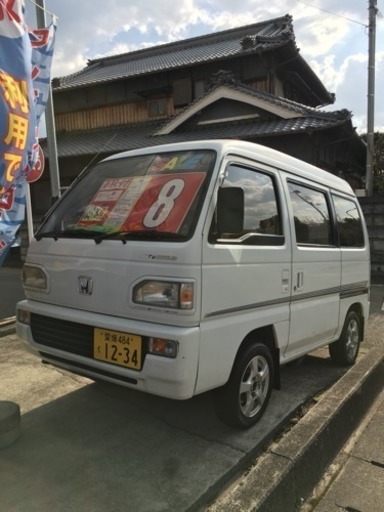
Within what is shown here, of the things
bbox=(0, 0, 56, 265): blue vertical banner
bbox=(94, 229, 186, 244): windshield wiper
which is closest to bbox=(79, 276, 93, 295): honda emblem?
bbox=(94, 229, 186, 244): windshield wiper

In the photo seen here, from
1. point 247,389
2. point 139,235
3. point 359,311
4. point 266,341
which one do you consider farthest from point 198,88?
point 247,389

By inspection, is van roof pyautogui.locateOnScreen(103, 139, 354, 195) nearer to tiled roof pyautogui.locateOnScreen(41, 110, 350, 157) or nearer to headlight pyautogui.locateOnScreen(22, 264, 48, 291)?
headlight pyautogui.locateOnScreen(22, 264, 48, 291)

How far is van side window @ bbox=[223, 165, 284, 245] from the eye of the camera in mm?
2924

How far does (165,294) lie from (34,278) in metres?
1.20

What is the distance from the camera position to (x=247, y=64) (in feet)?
51.6

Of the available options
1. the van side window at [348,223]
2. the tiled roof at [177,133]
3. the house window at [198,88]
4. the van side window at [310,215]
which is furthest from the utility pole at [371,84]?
the van side window at [310,215]

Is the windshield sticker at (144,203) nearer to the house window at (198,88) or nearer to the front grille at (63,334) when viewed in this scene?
the front grille at (63,334)

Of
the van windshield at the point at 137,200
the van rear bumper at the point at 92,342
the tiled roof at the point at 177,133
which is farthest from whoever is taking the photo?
the tiled roof at the point at 177,133

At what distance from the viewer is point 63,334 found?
2.89m

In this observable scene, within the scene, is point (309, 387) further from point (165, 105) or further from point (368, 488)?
point (165, 105)

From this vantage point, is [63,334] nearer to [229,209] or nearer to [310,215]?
[229,209]

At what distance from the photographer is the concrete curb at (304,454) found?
89.5 inches

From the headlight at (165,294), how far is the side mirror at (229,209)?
0.47 meters

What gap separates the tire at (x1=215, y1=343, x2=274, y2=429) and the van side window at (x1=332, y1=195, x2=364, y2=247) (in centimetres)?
182
